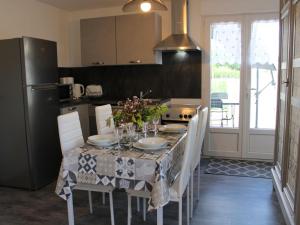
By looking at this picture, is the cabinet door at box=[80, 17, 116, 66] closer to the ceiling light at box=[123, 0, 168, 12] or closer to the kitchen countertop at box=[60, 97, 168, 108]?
the kitchen countertop at box=[60, 97, 168, 108]

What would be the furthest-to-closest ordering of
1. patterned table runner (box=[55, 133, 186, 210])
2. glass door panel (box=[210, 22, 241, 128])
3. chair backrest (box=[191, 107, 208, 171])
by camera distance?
glass door panel (box=[210, 22, 241, 128])
chair backrest (box=[191, 107, 208, 171])
patterned table runner (box=[55, 133, 186, 210])

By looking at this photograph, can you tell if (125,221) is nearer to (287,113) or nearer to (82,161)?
(82,161)

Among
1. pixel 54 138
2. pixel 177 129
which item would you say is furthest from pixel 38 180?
pixel 177 129

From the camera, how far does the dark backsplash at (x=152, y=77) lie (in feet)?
15.0

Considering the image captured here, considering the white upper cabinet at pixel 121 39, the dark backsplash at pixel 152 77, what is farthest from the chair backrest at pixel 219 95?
the white upper cabinet at pixel 121 39

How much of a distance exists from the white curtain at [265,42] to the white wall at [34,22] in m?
3.04

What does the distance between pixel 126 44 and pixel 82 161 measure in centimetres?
262

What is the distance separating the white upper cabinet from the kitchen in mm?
15

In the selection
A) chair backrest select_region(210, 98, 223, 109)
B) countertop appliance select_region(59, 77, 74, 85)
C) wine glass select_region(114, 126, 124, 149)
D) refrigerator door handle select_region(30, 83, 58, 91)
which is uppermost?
countertop appliance select_region(59, 77, 74, 85)

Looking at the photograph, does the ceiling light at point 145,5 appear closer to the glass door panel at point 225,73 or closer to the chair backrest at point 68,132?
the chair backrest at point 68,132

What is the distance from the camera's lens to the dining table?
208cm

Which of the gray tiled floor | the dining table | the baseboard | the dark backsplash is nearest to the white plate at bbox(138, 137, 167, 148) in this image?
the dining table

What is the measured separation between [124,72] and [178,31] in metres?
1.17

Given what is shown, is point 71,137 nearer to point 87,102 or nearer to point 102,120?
point 102,120
